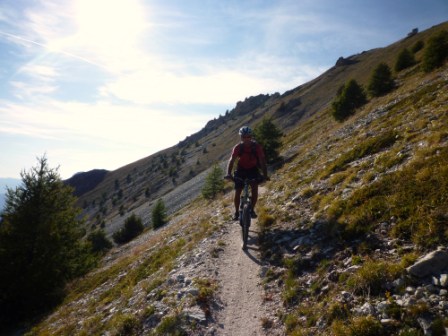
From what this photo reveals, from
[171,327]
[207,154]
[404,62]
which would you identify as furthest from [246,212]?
[207,154]

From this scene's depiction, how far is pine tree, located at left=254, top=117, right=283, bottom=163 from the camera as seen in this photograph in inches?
1342

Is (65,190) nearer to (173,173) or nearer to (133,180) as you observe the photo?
(173,173)

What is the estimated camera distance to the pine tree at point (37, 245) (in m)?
17.6

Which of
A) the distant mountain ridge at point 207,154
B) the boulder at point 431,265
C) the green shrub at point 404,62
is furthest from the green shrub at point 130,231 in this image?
the green shrub at point 404,62

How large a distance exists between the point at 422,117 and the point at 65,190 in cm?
2427

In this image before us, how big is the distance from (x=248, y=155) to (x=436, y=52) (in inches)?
1372

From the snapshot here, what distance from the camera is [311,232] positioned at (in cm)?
999

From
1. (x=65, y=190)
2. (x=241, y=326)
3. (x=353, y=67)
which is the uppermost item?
(x=353, y=67)

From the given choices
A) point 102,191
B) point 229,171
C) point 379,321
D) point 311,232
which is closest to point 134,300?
point 229,171

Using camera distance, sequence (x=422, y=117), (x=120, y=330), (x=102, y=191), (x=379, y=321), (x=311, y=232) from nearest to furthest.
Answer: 1. (x=379, y=321)
2. (x=120, y=330)
3. (x=311, y=232)
4. (x=422, y=117)
5. (x=102, y=191)

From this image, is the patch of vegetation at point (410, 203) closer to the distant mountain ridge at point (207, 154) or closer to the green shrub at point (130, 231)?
the green shrub at point (130, 231)

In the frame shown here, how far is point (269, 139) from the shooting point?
34594 millimetres

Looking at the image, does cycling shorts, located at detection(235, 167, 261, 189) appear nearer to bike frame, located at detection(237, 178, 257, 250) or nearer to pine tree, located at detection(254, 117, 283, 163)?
bike frame, located at detection(237, 178, 257, 250)

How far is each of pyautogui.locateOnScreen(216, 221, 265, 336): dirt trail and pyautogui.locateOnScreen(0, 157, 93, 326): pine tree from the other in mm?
13836
